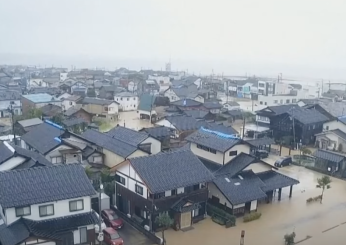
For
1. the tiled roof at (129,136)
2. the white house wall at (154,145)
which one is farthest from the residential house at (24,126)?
the white house wall at (154,145)

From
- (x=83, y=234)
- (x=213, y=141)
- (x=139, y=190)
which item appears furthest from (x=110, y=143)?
(x=83, y=234)

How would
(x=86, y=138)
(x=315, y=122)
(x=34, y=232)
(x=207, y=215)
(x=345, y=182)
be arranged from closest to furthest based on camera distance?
(x=34, y=232) → (x=207, y=215) → (x=345, y=182) → (x=86, y=138) → (x=315, y=122)

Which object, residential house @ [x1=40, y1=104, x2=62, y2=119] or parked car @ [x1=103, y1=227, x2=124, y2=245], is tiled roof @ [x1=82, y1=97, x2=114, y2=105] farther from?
parked car @ [x1=103, y1=227, x2=124, y2=245]

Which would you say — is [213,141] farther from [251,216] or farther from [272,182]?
[251,216]

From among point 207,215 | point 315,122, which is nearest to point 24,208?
point 207,215

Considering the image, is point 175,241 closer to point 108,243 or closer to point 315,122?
point 108,243

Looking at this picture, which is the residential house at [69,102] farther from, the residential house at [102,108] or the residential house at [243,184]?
the residential house at [243,184]
